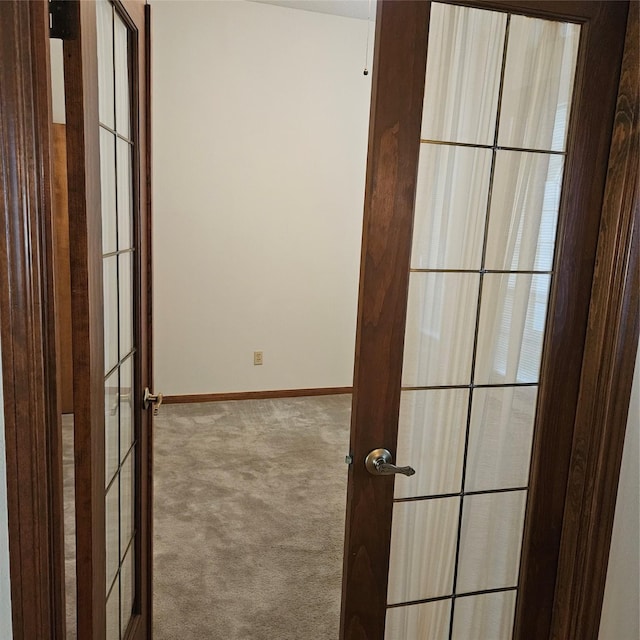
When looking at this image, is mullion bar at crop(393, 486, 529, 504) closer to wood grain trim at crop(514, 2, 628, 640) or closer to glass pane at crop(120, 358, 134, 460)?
wood grain trim at crop(514, 2, 628, 640)

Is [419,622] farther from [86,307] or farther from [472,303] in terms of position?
[86,307]

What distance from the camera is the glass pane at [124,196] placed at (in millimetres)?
1592

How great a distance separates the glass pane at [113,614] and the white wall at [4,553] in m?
0.47

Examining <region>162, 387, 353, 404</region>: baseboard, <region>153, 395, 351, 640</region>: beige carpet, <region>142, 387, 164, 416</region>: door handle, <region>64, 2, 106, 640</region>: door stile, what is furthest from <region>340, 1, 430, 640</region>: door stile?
<region>162, 387, 353, 404</region>: baseboard

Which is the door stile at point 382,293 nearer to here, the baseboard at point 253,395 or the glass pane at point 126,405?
the glass pane at point 126,405

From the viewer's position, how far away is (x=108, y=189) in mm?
1452

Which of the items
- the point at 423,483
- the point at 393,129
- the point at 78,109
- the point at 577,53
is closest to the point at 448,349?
the point at 423,483

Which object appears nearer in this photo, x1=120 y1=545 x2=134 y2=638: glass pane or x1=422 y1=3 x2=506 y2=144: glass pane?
x1=422 y1=3 x2=506 y2=144: glass pane

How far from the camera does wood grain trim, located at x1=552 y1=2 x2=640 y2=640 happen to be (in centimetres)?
145

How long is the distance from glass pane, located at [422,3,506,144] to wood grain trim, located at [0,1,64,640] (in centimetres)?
82

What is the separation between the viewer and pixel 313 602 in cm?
246

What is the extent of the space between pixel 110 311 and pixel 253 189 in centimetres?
340

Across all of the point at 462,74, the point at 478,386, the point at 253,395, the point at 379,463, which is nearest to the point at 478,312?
the point at 478,386

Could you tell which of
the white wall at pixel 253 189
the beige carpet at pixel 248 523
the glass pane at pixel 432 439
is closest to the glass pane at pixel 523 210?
the glass pane at pixel 432 439
